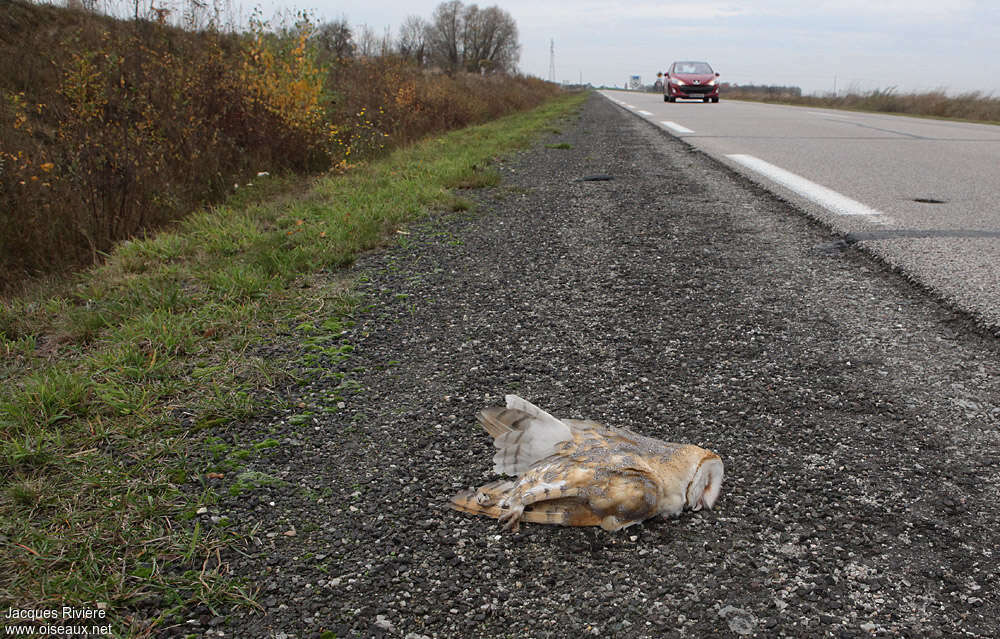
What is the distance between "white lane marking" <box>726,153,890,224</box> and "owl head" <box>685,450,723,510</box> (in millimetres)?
3162

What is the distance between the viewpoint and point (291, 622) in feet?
4.06

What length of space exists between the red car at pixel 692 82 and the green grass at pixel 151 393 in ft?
67.7

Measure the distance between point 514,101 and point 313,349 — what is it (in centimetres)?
1907

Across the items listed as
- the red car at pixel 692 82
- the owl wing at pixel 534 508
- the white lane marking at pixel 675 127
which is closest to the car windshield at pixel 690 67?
the red car at pixel 692 82

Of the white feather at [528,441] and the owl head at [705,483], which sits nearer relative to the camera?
the owl head at [705,483]

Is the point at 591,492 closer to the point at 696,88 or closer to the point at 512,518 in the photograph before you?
the point at 512,518

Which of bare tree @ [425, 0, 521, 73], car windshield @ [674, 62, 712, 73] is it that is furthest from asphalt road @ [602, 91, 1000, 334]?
bare tree @ [425, 0, 521, 73]

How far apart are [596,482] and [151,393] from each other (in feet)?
5.02

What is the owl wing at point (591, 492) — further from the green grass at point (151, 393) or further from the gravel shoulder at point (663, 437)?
→ the green grass at point (151, 393)

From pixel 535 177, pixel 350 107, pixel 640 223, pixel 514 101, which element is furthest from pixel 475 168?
pixel 514 101

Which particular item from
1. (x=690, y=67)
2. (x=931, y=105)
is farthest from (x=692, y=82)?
(x=931, y=105)

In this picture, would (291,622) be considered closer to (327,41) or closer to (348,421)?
(348,421)

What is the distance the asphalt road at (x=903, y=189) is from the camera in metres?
3.05

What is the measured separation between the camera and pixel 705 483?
61.7 inches
